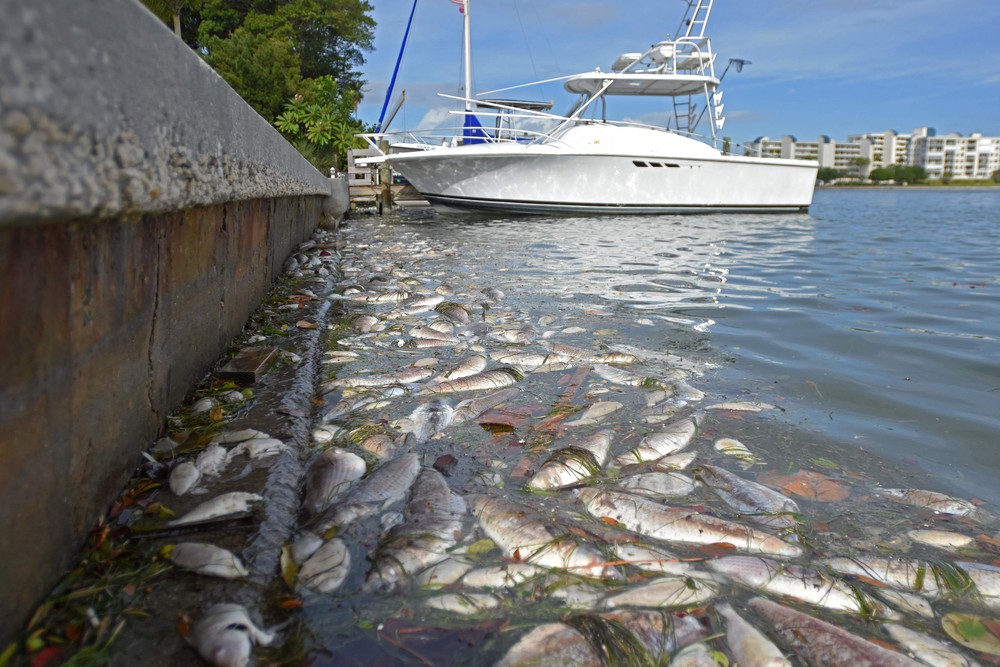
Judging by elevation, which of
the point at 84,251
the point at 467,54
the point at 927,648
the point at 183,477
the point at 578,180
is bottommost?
the point at 927,648

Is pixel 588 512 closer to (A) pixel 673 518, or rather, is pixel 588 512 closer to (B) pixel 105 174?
(A) pixel 673 518

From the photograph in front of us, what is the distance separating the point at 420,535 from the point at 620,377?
5.78 ft

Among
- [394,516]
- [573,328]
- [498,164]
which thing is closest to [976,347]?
[573,328]

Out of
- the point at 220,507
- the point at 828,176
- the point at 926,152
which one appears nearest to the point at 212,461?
Result: the point at 220,507

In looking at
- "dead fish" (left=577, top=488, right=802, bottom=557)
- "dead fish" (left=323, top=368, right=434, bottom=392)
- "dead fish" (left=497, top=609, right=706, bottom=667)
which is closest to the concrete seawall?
"dead fish" (left=323, top=368, right=434, bottom=392)

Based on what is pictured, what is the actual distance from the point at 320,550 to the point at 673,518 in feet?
3.25

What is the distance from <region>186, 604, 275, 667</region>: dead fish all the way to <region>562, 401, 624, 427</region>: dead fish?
1515 millimetres

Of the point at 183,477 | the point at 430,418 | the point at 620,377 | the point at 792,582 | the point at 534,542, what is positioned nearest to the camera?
the point at 792,582

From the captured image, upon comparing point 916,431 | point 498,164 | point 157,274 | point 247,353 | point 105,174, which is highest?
point 498,164

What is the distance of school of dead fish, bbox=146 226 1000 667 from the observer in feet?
4.41

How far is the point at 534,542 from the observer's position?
5.43 feet

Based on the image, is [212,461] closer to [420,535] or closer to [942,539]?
[420,535]

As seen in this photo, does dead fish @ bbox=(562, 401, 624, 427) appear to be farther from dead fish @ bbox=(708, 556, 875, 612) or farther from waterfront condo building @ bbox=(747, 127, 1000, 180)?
waterfront condo building @ bbox=(747, 127, 1000, 180)

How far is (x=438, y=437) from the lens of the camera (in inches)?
93.8
